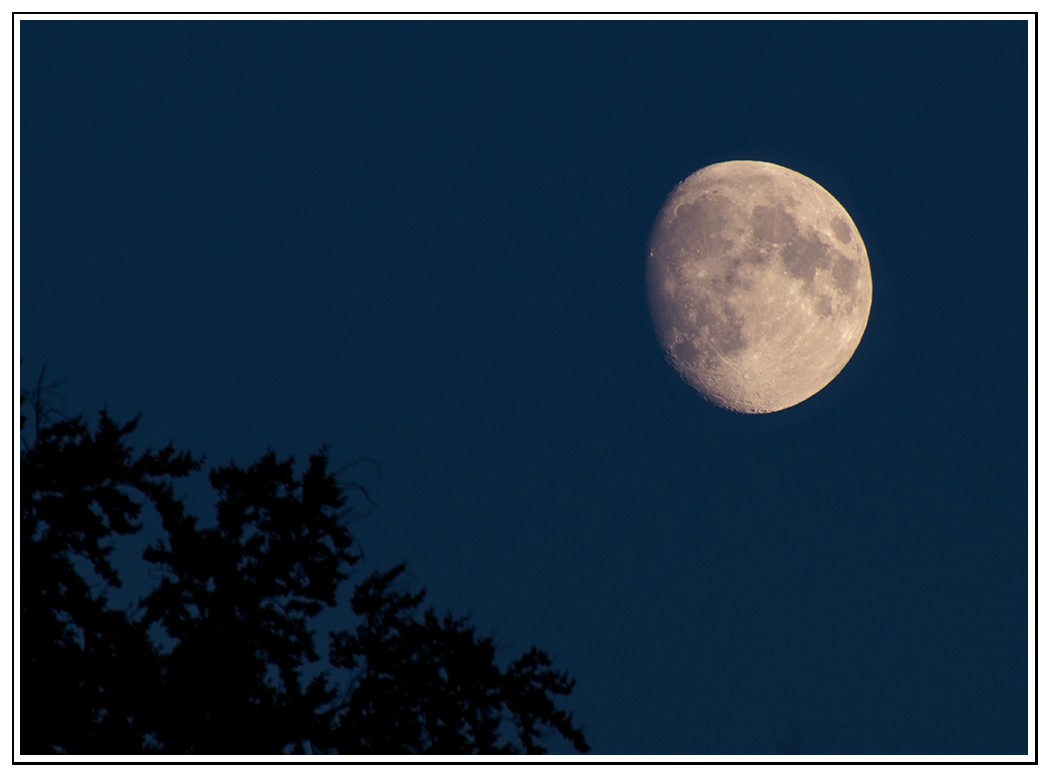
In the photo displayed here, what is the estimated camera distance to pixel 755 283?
2234 centimetres

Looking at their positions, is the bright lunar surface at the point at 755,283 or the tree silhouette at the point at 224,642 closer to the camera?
the tree silhouette at the point at 224,642

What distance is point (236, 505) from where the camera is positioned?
49.7 ft

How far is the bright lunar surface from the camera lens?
22.5 m

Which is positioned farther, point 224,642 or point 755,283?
point 755,283

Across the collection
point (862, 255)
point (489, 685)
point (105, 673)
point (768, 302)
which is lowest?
point (105, 673)

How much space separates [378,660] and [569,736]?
2904 millimetres

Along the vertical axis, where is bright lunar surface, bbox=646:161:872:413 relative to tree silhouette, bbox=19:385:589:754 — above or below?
above

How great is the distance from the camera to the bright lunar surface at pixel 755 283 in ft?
73.9

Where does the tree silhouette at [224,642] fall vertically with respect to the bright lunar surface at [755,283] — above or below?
below

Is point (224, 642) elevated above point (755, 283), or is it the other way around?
point (755, 283)

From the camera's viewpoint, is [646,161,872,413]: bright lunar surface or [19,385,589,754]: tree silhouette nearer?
[19,385,589,754]: tree silhouette
